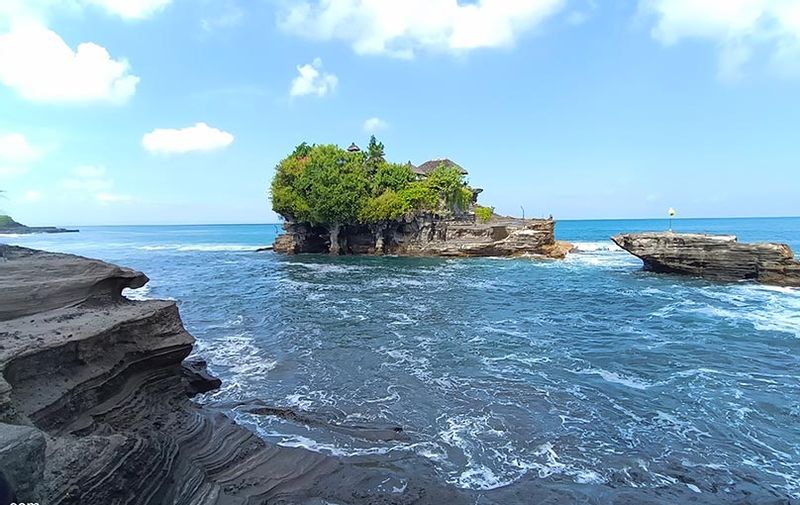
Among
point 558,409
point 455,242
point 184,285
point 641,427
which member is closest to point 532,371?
point 558,409

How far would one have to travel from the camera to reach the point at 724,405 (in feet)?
34.3

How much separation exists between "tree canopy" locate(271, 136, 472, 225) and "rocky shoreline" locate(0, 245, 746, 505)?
36677 millimetres

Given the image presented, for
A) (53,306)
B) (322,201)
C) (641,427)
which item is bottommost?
(641,427)

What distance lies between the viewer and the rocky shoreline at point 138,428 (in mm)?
5062

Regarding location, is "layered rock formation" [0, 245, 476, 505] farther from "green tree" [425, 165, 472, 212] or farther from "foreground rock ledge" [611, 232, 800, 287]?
"green tree" [425, 165, 472, 212]

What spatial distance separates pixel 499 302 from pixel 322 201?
27.0m

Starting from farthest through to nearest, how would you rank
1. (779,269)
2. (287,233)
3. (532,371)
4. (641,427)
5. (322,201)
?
(287,233)
(322,201)
(779,269)
(532,371)
(641,427)

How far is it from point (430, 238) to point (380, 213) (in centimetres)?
648

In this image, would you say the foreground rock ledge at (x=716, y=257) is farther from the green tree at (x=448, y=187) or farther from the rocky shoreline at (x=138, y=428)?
the rocky shoreline at (x=138, y=428)

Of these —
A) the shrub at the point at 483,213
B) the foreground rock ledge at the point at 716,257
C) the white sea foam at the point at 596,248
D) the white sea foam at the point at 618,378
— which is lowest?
the white sea foam at the point at 618,378

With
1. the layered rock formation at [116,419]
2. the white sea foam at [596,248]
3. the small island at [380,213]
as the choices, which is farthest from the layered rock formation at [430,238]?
the layered rock formation at [116,419]

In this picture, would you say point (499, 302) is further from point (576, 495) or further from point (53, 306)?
point (53, 306)

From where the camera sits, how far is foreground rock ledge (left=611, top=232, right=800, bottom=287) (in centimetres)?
2825

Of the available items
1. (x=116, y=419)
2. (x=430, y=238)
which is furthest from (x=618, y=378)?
(x=430, y=238)
